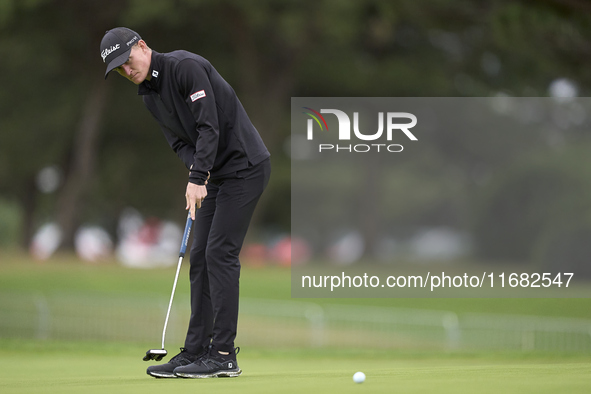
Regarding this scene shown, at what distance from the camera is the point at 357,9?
1750cm

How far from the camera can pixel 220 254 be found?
4.61 m

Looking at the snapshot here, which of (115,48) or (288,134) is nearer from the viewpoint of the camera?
(115,48)

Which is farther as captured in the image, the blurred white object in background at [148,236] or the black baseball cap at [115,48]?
the blurred white object in background at [148,236]

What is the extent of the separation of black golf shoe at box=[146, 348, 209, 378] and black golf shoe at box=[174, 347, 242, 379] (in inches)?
3.3

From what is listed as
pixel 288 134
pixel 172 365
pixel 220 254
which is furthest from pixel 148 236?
pixel 220 254

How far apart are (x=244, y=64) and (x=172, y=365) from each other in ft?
58.9

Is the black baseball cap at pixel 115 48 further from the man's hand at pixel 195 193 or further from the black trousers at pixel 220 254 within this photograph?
the black trousers at pixel 220 254

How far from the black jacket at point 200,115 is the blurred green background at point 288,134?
3.26 meters

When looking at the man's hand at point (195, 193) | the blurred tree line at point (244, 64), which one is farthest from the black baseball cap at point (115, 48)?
the blurred tree line at point (244, 64)

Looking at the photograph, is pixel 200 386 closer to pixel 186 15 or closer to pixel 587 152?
pixel 587 152

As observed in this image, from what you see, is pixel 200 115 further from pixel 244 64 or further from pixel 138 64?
pixel 244 64

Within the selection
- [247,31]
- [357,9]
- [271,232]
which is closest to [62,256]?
[247,31]

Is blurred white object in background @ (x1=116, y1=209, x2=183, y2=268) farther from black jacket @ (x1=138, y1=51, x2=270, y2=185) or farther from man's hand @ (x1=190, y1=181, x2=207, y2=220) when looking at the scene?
man's hand @ (x1=190, y1=181, x2=207, y2=220)

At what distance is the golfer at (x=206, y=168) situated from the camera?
4.43 meters
